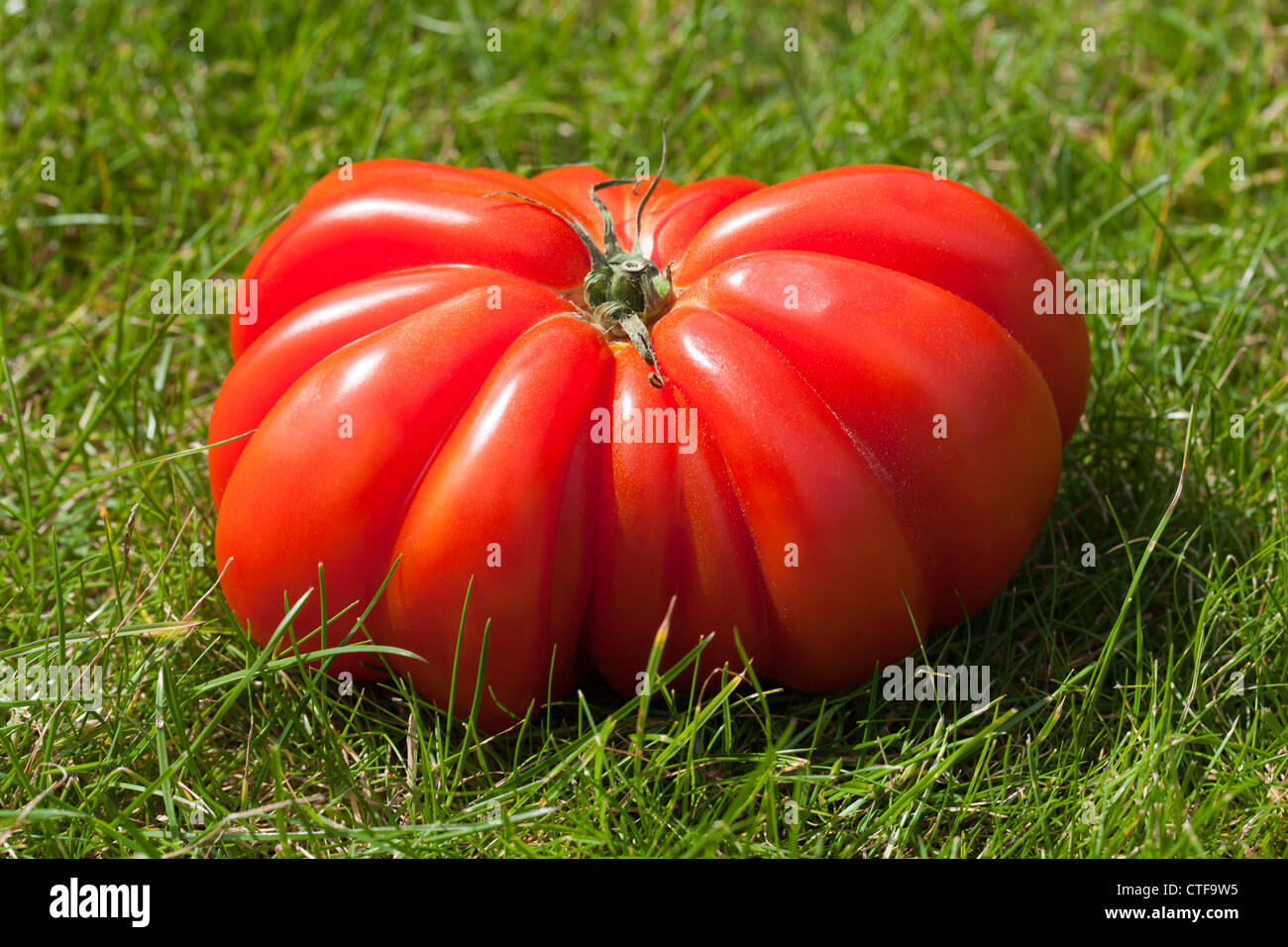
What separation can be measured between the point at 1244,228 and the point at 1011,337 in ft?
6.29

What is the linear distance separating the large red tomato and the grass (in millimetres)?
219

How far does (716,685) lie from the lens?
272cm

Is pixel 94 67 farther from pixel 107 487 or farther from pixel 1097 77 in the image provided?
pixel 1097 77

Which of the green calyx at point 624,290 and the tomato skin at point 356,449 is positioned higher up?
the green calyx at point 624,290

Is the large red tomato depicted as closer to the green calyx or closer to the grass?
the green calyx

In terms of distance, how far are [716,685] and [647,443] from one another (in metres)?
0.62

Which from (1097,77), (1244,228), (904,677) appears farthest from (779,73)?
(904,677)

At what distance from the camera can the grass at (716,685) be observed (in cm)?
260

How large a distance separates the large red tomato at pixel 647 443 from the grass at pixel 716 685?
0.72 ft

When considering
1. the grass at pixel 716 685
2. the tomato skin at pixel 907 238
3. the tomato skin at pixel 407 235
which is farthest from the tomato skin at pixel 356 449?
the tomato skin at pixel 907 238

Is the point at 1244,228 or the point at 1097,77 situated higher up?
the point at 1097,77

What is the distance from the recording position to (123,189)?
14.4 ft

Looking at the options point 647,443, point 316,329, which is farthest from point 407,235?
point 647,443

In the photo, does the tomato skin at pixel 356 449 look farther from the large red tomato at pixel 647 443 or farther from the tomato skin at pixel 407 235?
the tomato skin at pixel 407 235
